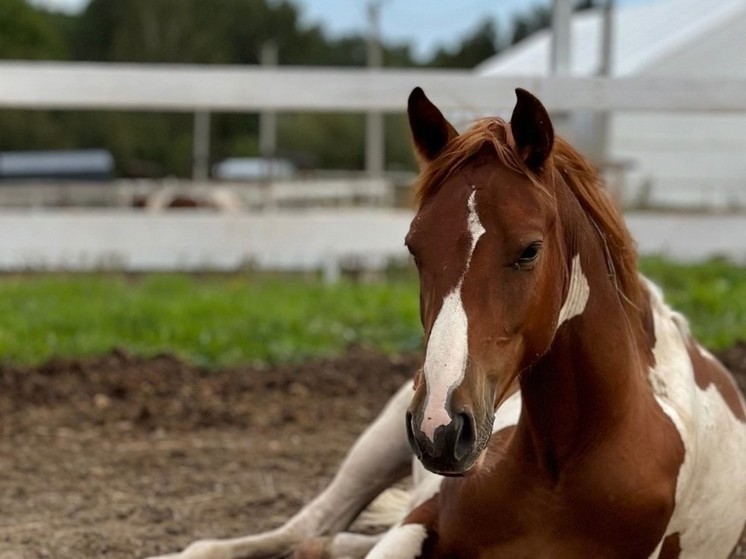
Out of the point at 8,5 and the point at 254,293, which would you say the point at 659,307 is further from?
the point at 8,5

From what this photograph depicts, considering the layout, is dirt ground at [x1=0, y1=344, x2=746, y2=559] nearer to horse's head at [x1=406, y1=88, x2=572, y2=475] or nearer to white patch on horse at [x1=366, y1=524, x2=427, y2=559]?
white patch on horse at [x1=366, y1=524, x2=427, y2=559]

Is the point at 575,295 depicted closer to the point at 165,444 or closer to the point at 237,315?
the point at 165,444

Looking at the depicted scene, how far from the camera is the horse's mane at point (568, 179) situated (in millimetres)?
2562

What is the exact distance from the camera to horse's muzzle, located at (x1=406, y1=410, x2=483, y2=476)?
2.21m

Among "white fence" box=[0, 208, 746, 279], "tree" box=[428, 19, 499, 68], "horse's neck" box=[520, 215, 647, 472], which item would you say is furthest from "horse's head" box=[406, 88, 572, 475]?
"tree" box=[428, 19, 499, 68]

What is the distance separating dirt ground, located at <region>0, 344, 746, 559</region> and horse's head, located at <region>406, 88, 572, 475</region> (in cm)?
182

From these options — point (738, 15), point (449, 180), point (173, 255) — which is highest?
point (738, 15)

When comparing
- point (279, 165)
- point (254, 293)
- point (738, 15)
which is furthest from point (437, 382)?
point (279, 165)

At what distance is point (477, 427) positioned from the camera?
2.27 metres

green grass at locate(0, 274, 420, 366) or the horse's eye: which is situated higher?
the horse's eye

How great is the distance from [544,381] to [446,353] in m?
0.56

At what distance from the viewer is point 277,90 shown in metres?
7.56

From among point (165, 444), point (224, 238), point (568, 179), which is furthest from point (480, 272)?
point (224, 238)

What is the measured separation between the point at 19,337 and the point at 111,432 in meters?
1.73
